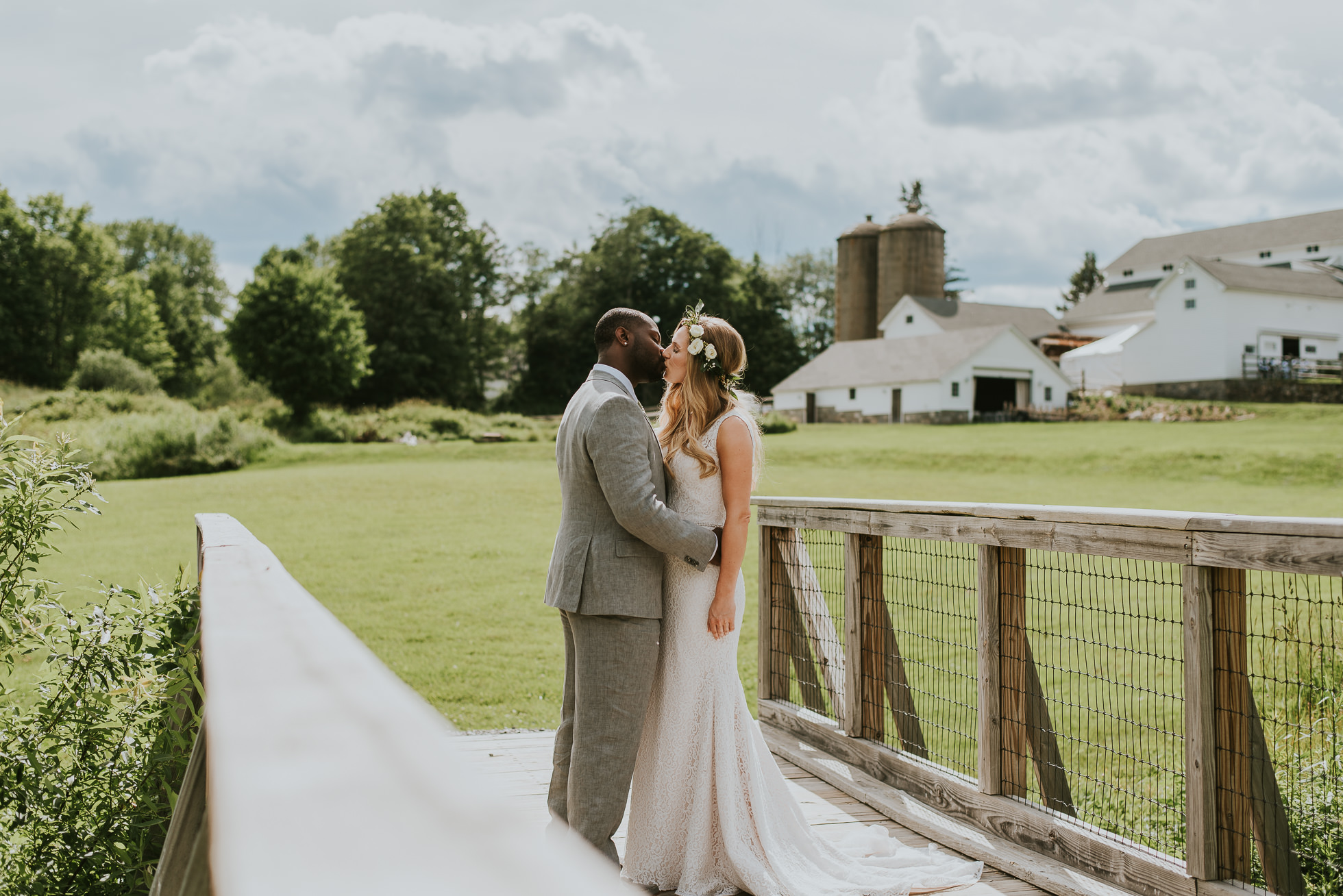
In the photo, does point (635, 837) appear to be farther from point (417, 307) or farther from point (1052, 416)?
point (417, 307)

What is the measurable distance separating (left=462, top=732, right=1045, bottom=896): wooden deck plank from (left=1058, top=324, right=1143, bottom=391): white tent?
46.4 meters

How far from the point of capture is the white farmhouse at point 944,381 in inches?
1758

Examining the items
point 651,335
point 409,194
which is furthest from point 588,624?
point 409,194

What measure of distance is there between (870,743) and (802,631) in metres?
0.81

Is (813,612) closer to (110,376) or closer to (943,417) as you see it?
(943,417)

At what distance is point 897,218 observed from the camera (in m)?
62.8

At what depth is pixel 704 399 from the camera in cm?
387

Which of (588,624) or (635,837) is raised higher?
(588,624)

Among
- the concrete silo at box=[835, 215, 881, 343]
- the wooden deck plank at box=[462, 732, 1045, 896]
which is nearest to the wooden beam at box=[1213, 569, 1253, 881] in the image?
the wooden deck plank at box=[462, 732, 1045, 896]

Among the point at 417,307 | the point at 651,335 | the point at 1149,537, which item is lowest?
the point at 1149,537

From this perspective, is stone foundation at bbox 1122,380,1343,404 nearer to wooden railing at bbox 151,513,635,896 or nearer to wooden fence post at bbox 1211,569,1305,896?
wooden fence post at bbox 1211,569,1305,896

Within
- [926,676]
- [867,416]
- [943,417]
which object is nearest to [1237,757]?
[926,676]

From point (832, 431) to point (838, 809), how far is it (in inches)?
1369

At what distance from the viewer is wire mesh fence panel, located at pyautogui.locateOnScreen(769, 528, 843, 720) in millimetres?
5352
